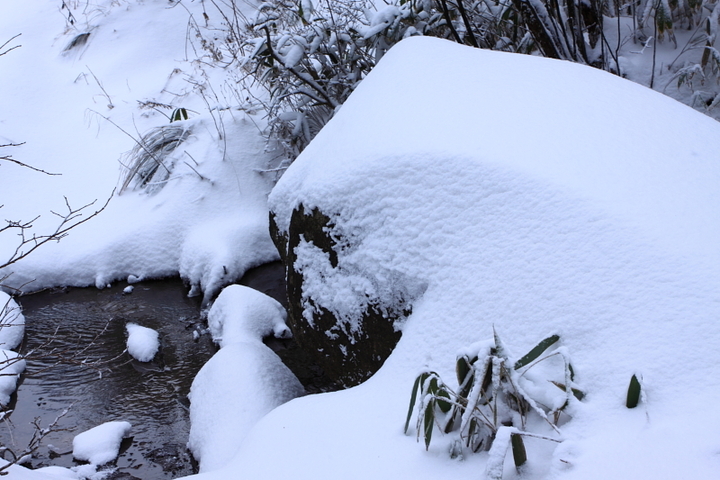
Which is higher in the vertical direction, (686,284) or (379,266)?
(686,284)

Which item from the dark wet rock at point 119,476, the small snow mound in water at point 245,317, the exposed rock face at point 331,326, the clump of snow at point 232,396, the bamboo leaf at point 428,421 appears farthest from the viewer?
the small snow mound in water at point 245,317

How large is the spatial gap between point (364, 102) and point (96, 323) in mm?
2412

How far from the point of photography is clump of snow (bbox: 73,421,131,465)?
243cm

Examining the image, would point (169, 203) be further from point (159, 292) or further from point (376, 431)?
point (376, 431)

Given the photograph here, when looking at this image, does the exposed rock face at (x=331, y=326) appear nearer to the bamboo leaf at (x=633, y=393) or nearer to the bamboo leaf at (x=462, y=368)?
the bamboo leaf at (x=462, y=368)

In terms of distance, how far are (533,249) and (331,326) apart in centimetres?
96

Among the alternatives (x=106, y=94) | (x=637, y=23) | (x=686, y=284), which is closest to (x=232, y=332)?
(x=686, y=284)

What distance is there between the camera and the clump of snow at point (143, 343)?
3156mm

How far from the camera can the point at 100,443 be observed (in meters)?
2.48

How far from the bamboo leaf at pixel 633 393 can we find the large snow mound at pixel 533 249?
1 centimetres

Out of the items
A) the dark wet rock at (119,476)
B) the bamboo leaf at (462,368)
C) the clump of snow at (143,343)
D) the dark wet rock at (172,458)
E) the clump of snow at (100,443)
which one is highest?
the bamboo leaf at (462,368)

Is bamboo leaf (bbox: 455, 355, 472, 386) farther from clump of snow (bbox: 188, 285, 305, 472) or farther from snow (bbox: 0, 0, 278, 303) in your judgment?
snow (bbox: 0, 0, 278, 303)

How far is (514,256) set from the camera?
4.83ft

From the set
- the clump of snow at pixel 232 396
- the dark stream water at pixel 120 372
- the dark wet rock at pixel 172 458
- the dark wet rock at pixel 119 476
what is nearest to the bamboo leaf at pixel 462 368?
the clump of snow at pixel 232 396
